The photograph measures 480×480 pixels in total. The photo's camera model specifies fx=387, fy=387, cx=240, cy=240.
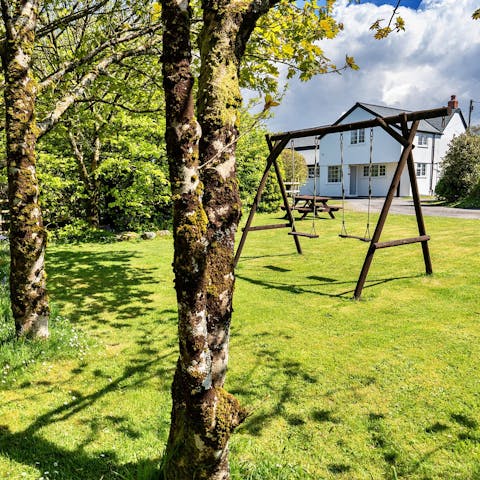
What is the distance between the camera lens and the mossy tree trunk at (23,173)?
442 cm

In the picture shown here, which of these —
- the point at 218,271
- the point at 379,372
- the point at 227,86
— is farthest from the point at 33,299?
the point at 379,372

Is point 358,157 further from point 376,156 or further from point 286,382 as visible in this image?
point 286,382

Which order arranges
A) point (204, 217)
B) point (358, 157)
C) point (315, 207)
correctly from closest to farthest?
point (204, 217)
point (315, 207)
point (358, 157)

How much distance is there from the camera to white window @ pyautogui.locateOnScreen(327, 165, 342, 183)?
3600cm

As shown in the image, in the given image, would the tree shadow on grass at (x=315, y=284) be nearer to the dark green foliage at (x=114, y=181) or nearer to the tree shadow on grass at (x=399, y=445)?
the tree shadow on grass at (x=399, y=445)

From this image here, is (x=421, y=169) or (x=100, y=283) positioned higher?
(x=421, y=169)

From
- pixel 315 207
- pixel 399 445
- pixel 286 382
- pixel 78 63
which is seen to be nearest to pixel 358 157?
pixel 315 207

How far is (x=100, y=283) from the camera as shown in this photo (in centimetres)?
830

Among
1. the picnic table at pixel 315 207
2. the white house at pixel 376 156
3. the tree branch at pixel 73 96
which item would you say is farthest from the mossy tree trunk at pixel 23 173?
the white house at pixel 376 156

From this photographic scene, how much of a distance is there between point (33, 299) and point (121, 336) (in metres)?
1.31

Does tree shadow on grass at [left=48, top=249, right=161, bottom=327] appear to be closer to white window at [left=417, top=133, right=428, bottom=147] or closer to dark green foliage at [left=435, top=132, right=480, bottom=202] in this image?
dark green foliage at [left=435, top=132, right=480, bottom=202]

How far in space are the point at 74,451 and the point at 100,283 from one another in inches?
215

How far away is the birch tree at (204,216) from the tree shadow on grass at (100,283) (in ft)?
13.0

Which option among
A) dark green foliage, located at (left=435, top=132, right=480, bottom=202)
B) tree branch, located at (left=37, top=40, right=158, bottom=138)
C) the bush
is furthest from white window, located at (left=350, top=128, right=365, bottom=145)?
tree branch, located at (left=37, top=40, right=158, bottom=138)
